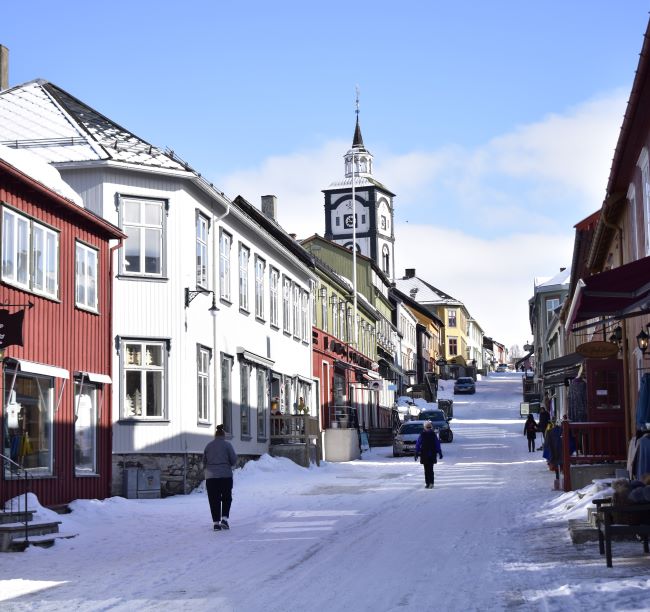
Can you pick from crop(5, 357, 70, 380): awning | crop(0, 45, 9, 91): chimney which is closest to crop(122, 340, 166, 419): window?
crop(5, 357, 70, 380): awning

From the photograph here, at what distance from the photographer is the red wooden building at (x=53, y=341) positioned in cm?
1853

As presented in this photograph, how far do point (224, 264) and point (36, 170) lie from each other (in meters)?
10.3

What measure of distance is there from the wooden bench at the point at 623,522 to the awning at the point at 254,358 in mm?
19922

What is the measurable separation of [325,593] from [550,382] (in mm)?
25723

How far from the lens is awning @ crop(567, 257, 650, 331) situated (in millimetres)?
12750

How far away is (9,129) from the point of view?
1067 inches

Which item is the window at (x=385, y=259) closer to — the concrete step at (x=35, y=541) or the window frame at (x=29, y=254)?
the window frame at (x=29, y=254)

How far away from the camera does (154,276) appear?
25734mm

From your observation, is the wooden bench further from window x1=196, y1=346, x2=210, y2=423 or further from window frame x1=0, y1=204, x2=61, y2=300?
window x1=196, y1=346, x2=210, y2=423

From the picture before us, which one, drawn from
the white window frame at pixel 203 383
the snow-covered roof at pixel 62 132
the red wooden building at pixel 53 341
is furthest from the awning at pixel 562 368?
the red wooden building at pixel 53 341

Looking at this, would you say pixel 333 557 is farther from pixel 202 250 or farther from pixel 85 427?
pixel 202 250

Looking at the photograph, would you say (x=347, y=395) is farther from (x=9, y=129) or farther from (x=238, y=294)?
(x=9, y=129)

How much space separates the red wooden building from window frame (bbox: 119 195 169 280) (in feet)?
6.22

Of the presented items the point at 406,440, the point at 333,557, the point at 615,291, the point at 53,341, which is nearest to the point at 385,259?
the point at 406,440
